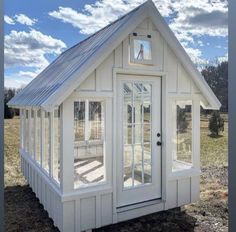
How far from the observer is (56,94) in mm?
3119

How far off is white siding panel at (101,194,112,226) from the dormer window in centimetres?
196

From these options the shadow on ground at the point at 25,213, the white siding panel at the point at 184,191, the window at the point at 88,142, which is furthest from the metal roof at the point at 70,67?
the white siding panel at the point at 184,191

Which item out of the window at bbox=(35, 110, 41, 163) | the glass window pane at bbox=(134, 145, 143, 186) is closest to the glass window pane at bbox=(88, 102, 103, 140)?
the glass window pane at bbox=(134, 145, 143, 186)

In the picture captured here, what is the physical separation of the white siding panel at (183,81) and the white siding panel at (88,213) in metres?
2.20

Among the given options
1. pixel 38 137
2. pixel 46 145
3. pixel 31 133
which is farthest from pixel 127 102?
pixel 31 133

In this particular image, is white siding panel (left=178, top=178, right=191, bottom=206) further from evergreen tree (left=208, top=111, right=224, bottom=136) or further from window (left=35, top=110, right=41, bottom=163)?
evergreen tree (left=208, top=111, right=224, bottom=136)

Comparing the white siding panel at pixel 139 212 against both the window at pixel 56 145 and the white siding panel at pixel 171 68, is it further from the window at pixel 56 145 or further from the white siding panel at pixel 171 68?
the white siding panel at pixel 171 68

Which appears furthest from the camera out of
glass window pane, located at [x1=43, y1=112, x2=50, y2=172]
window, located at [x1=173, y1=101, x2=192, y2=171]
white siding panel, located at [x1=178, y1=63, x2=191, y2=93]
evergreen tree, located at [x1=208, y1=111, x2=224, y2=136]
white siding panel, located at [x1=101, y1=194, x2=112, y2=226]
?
evergreen tree, located at [x1=208, y1=111, x2=224, y2=136]

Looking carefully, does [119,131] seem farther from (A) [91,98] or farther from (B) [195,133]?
(B) [195,133]

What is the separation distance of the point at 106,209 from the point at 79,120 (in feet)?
4.21

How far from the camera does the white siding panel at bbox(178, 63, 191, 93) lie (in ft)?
14.1

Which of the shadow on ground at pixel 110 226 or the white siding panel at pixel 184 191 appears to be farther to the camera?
the white siding panel at pixel 184 191

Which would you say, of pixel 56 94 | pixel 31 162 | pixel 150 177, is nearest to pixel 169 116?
pixel 150 177

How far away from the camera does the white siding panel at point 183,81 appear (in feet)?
14.1
